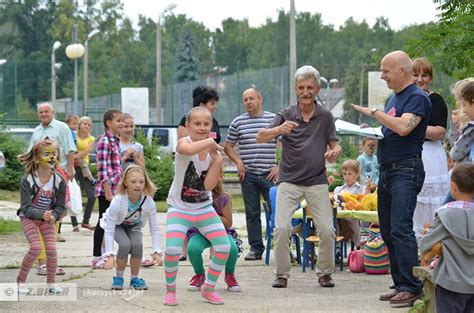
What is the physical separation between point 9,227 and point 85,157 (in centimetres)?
162

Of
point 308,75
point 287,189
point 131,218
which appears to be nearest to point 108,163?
point 131,218

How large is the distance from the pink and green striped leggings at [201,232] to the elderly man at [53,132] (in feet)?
14.4

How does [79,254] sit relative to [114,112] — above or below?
below

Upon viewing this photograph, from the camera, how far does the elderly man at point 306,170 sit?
32.8 ft

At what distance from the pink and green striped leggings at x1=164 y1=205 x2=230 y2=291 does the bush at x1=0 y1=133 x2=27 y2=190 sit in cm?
1580

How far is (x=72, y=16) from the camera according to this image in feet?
368

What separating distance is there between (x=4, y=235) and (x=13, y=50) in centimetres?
9860

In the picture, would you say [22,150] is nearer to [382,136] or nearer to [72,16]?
[382,136]

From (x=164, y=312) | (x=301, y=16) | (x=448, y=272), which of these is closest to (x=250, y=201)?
(x=164, y=312)

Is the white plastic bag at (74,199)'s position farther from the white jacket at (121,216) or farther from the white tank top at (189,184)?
the white tank top at (189,184)

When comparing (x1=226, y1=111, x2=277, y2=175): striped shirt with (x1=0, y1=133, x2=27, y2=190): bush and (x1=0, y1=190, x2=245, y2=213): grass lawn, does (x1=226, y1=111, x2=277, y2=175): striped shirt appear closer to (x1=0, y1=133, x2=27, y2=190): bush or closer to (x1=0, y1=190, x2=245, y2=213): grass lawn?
(x1=0, y1=190, x2=245, y2=213): grass lawn

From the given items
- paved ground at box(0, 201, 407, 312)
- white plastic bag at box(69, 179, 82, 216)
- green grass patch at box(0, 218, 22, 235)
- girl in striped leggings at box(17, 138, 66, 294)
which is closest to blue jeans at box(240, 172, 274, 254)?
paved ground at box(0, 201, 407, 312)

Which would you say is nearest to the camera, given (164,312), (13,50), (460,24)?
(164,312)

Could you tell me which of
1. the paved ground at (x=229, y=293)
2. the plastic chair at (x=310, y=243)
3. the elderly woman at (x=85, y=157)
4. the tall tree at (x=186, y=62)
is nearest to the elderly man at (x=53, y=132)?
the paved ground at (x=229, y=293)
